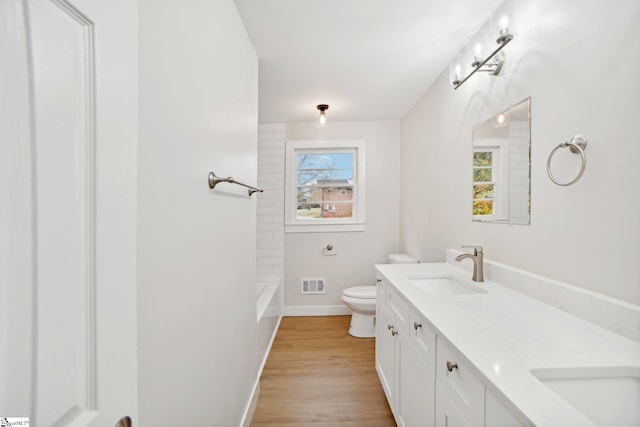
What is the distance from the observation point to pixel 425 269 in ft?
6.25

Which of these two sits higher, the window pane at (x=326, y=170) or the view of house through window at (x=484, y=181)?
the window pane at (x=326, y=170)

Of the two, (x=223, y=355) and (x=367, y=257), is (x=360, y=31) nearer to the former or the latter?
(x=223, y=355)

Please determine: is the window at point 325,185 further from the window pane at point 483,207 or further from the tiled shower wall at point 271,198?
the window pane at point 483,207

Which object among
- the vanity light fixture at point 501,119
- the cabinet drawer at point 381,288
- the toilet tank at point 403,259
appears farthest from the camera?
the toilet tank at point 403,259

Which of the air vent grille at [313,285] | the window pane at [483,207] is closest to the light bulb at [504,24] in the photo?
the window pane at [483,207]

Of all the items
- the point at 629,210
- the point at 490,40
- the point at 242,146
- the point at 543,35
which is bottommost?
the point at 629,210

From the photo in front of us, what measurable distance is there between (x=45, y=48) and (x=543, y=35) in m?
1.67

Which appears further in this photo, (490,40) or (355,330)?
(355,330)

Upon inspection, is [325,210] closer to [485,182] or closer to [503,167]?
[485,182]

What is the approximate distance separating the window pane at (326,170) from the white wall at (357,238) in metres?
0.22

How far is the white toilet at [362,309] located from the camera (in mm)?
2758

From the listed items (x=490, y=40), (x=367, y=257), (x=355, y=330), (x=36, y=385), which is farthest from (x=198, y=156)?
(x=367, y=257)

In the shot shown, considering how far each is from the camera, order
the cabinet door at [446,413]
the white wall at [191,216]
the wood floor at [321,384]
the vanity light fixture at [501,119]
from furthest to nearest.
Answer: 1. the wood floor at [321,384]
2. the vanity light fixture at [501,119]
3. the cabinet door at [446,413]
4. the white wall at [191,216]

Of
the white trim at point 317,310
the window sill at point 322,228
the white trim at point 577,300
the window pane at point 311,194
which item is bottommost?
the white trim at point 317,310
